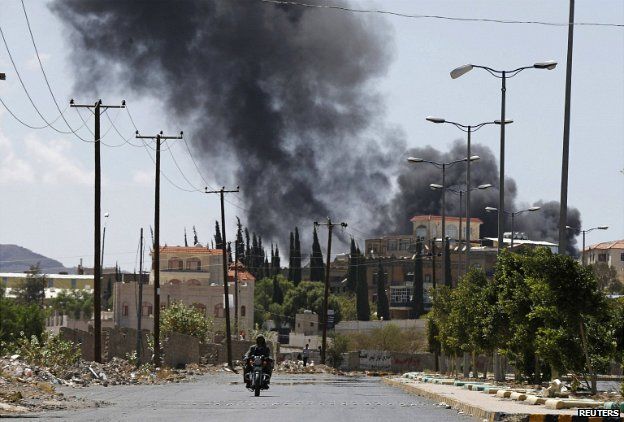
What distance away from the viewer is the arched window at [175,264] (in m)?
182

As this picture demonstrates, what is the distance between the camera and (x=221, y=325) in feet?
514

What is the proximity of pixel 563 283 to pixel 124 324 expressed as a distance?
12268cm

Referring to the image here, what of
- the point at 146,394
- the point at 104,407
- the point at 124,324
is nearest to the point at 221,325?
the point at 124,324

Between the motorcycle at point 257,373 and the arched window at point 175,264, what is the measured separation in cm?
14107

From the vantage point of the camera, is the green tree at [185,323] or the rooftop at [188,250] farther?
the rooftop at [188,250]

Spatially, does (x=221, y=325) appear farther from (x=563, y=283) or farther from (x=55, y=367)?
(x=563, y=283)

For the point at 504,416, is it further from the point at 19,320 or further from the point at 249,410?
the point at 19,320

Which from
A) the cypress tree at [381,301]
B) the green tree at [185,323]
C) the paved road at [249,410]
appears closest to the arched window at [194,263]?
the cypress tree at [381,301]

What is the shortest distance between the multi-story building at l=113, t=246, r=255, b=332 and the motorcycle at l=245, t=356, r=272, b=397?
299ft

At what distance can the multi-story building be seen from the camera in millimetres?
152500

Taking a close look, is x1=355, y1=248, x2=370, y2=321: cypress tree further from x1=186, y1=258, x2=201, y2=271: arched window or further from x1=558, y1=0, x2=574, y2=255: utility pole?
x1=558, y1=0, x2=574, y2=255: utility pole

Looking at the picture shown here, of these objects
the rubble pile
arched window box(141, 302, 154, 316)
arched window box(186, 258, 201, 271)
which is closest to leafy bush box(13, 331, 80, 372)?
the rubble pile

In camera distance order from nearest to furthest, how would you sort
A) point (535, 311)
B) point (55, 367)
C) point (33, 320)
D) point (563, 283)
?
point (563, 283) < point (535, 311) < point (55, 367) < point (33, 320)

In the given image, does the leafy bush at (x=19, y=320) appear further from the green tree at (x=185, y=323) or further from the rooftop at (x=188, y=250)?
the green tree at (x=185, y=323)
